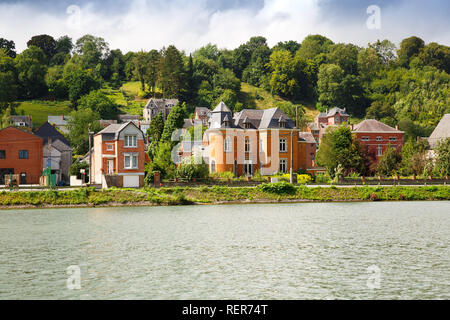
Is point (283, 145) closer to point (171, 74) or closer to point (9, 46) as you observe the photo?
point (171, 74)

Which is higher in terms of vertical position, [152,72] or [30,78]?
[152,72]

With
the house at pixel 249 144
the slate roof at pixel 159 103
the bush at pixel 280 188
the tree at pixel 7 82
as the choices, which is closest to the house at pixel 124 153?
the house at pixel 249 144

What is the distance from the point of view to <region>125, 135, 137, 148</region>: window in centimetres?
6425

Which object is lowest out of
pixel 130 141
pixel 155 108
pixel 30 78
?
pixel 130 141

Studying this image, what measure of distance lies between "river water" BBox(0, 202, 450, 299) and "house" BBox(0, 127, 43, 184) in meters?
30.7

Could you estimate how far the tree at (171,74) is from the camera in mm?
161000

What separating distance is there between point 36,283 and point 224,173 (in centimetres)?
4799

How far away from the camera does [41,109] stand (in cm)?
14850

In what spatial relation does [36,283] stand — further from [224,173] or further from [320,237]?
[224,173]

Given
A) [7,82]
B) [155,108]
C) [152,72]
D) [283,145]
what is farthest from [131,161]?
[152,72]

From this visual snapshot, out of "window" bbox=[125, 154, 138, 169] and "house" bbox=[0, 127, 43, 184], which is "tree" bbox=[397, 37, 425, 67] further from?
"house" bbox=[0, 127, 43, 184]

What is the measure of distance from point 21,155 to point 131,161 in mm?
19263

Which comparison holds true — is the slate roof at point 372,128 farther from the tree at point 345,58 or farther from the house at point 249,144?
the tree at point 345,58

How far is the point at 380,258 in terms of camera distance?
74.7 ft
